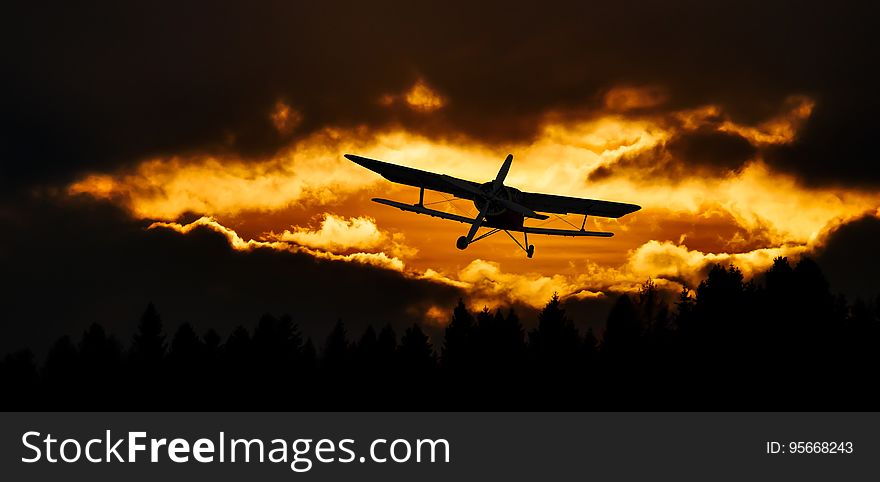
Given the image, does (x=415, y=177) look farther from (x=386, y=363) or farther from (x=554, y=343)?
(x=386, y=363)

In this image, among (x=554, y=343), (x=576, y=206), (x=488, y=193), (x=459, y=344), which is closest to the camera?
(x=488, y=193)

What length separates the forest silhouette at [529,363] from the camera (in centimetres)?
10613

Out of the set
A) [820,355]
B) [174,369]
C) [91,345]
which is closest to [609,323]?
[820,355]

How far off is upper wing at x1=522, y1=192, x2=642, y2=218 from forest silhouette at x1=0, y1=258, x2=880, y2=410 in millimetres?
32855

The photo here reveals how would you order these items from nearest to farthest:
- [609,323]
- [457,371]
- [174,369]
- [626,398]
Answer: [626,398]
[609,323]
[457,371]
[174,369]

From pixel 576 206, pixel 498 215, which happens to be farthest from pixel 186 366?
pixel 498 215

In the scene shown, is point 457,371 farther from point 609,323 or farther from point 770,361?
point 770,361

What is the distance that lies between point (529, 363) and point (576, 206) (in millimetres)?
56007

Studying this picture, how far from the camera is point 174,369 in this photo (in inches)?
5974

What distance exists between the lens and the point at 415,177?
72.4 metres

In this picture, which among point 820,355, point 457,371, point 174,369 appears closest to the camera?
point 820,355

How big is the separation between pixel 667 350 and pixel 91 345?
93.5m

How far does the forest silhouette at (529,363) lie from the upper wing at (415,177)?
50848 mm
